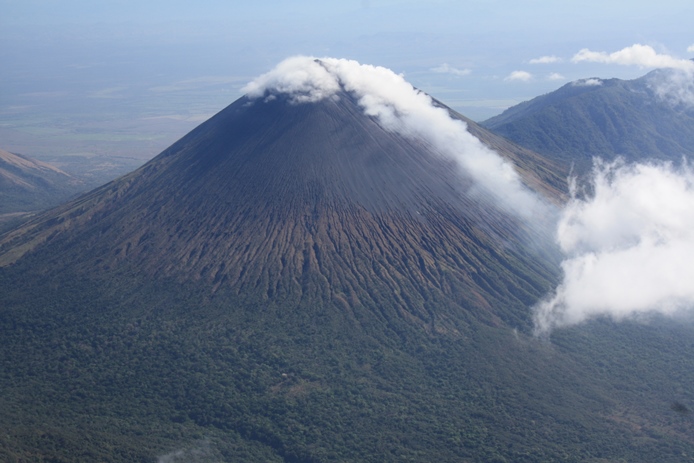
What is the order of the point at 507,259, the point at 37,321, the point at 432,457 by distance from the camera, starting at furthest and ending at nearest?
the point at 507,259
the point at 37,321
the point at 432,457

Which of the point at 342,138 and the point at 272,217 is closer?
the point at 272,217

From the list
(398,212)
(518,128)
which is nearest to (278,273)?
(398,212)

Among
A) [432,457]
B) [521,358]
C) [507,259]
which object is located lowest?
[432,457]

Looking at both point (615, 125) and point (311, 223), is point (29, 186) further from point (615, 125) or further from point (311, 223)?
point (615, 125)

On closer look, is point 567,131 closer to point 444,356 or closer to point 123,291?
point 444,356

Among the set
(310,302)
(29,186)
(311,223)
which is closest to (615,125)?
(311,223)

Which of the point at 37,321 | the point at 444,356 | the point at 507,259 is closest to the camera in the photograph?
the point at 444,356

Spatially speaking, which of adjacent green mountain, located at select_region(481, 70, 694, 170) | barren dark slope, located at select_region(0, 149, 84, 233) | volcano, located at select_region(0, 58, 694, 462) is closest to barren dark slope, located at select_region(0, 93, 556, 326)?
volcano, located at select_region(0, 58, 694, 462)

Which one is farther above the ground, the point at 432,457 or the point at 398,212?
the point at 398,212
